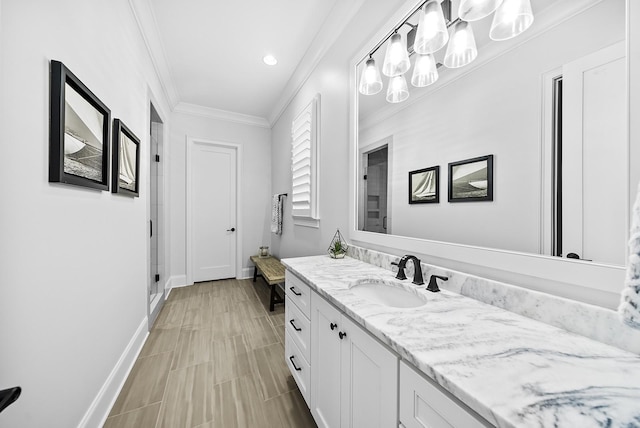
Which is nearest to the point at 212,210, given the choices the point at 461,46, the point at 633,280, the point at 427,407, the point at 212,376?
the point at 212,376

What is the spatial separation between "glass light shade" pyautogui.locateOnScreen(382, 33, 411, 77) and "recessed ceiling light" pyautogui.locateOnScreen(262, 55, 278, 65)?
1592mm

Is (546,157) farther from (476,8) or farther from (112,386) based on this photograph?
(112,386)

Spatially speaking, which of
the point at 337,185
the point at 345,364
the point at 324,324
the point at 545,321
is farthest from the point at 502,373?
the point at 337,185

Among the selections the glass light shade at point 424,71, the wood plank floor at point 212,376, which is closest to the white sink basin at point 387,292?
the wood plank floor at point 212,376

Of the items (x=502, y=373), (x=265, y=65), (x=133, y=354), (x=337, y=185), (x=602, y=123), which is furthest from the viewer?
(x=265, y=65)

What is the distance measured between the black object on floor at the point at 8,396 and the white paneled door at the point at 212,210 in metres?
3.42

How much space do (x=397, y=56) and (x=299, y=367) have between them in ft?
6.10

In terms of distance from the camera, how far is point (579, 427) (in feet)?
1.29

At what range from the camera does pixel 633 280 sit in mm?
459

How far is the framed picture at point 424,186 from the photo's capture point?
4.02 feet

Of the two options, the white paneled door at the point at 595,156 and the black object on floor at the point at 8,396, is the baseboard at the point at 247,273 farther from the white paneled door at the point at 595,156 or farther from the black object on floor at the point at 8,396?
the white paneled door at the point at 595,156

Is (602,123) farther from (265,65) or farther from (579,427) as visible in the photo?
(265,65)

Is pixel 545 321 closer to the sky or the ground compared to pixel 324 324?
closer to the sky

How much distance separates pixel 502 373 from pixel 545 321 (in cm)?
39
